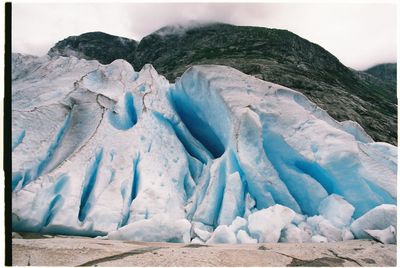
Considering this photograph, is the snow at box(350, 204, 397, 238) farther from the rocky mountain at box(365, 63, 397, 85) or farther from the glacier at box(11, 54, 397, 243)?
the rocky mountain at box(365, 63, 397, 85)

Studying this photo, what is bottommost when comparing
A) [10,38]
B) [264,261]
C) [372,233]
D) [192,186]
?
[264,261]

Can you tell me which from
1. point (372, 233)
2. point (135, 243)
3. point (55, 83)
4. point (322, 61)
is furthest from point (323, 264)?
point (322, 61)

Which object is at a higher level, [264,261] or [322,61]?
[322,61]

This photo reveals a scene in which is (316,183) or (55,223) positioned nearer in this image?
(55,223)

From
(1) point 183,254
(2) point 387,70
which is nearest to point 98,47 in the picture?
(2) point 387,70

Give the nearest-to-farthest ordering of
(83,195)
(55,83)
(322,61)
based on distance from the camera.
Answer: (83,195)
(55,83)
(322,61)

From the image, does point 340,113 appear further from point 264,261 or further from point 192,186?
point 264,261

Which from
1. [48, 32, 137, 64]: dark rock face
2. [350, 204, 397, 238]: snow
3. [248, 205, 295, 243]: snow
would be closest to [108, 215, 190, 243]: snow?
[248, 205, 295, 243]: snow

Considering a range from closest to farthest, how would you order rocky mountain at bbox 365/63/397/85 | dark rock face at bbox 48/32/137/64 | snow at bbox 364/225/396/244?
snow at bbox 364/225/396/244
rocky mountain at bbox 365/63/397/85
dark rock face at bbox 48/32/137/64
